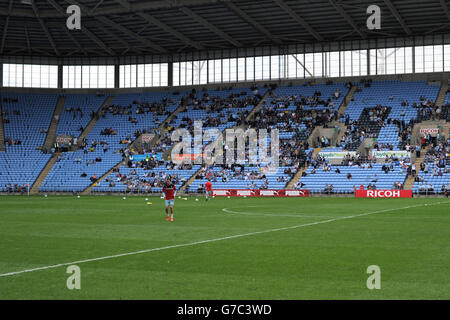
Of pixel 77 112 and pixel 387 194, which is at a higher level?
pixel 77 112

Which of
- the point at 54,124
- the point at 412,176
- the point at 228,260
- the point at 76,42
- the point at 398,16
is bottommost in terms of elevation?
the point at 228,260

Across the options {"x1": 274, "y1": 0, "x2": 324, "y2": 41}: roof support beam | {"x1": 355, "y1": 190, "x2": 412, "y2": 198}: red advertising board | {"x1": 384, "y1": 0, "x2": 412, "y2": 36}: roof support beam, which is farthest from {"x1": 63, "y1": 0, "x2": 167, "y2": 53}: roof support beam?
{"x1": 355, "y1": 190, "x2": 412, "y2": 198}: red advertising board

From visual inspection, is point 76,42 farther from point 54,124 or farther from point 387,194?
point 387,194

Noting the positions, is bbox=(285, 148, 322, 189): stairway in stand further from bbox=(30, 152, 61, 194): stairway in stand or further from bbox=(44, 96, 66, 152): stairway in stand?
bbox=(44, 96, 66, 152): stairway in stand

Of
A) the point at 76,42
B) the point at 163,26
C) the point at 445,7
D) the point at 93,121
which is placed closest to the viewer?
the point at 445,7

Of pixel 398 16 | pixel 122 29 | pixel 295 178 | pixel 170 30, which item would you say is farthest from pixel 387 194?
pixel 122 29

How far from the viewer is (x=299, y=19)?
62.3m

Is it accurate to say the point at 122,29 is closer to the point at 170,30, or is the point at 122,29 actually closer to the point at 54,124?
the point at 170,30

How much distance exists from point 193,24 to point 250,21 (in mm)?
7278

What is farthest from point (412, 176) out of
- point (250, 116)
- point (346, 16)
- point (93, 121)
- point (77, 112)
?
point (77, 112)

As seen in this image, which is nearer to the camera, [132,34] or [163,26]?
[163,26]

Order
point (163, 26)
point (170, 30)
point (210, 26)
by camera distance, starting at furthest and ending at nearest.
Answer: point (170, 30) < point (210, 26) < point (163, 26)

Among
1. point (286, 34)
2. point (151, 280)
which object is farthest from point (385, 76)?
point (151, 280)
